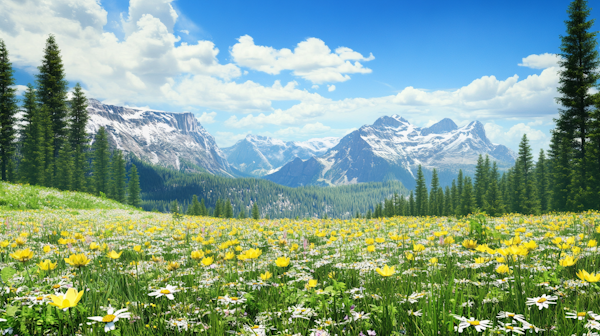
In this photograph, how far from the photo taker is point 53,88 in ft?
135

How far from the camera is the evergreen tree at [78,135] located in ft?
154

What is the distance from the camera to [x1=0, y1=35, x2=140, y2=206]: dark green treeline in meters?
35.4

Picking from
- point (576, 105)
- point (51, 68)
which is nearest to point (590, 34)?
point (576, 105)

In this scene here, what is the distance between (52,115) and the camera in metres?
41.5

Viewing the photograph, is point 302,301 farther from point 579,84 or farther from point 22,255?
point 579,84

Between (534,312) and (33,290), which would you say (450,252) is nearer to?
(534,312)

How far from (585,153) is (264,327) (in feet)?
141

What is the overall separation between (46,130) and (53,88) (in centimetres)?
673

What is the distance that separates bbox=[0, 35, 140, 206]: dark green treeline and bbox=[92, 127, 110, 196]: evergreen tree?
8.04 meters

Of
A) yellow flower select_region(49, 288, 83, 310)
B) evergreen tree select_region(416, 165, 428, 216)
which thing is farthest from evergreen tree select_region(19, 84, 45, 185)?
evergreen tree select_region(416, 165, 428, 216)

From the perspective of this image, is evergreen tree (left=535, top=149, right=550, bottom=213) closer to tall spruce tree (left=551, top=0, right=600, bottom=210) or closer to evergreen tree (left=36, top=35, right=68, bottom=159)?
tall spruce tree (left=551, top=0, right=600, bottom=210)

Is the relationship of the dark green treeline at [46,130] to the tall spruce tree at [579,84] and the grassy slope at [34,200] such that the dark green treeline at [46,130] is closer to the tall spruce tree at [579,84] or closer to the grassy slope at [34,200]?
the grassy slope at [34,200]

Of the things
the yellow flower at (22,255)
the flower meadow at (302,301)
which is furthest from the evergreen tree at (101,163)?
the yellow flower at (22,255)

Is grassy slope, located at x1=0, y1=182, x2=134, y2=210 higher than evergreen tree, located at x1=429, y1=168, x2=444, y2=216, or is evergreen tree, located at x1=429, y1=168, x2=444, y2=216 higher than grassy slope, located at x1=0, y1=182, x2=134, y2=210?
grassy slope, located at x1=0, y1=182, x2=134, y2=210
